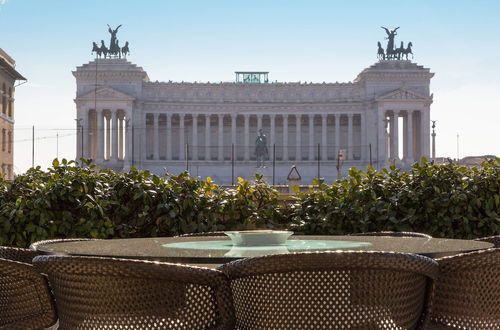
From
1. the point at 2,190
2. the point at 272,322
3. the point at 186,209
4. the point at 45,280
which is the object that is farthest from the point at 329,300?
the point at 2,190

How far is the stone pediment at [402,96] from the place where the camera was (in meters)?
81.6

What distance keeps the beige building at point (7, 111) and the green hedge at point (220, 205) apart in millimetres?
49916

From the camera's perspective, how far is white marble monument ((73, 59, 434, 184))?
81.9 m

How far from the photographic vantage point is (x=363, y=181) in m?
9.62

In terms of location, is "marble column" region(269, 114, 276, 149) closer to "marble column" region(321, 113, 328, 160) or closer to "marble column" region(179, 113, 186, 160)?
"marble column" region(321, 113, 328, 160)

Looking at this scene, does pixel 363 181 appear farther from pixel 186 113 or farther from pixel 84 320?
pixel 186 113

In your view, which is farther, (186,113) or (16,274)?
(186,113)

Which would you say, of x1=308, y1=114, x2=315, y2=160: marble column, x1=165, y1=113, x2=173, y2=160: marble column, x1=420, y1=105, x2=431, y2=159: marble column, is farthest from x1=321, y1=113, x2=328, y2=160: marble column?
x1=165, y1=113, x2=173, y2=160: marble column

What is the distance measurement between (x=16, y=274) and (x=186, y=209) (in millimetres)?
5069

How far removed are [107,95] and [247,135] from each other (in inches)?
640

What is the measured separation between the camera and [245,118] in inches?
3324

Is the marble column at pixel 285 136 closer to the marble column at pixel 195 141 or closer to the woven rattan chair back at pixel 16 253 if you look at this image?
the marble column at pixel 195 141

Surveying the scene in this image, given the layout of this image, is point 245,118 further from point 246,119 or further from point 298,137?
point 298,137

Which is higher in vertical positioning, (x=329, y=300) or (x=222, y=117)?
(x=222, y=117)
